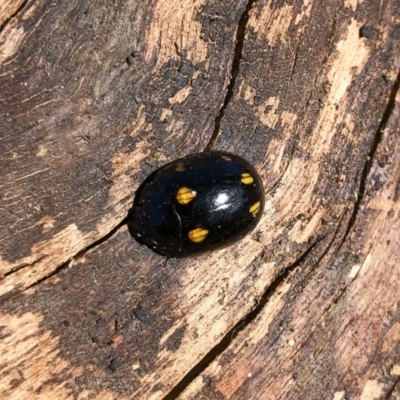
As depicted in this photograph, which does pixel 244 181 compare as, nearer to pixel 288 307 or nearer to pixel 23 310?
pixel 288 307

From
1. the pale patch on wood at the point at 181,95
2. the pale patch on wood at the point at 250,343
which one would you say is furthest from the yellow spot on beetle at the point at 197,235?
the pale patch on wood at the point at 181,95

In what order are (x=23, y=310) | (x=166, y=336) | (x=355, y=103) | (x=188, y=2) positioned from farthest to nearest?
1. (x=355, y=103)
2. (x=188, y=2)
3. (x=166, y=336)
4. (x=23, y=310)

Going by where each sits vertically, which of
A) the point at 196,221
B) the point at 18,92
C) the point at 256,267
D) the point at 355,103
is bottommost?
the point at 256,267

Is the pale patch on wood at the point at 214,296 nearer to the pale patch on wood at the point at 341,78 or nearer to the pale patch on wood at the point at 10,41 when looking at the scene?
the pale patch on wood at the point at 341,78

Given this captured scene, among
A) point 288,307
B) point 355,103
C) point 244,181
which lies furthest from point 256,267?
point 355,103

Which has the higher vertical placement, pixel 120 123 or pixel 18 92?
pixel 18 92

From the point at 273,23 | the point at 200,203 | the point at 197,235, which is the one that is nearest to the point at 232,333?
the point at 197,235

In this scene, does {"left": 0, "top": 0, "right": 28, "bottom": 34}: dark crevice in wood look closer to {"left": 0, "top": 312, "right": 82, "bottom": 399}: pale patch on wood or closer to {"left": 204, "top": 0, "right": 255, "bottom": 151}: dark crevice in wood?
{"left": 204, "top": 0, "right": 255, "bottom": 151}: dark crevice in wood
